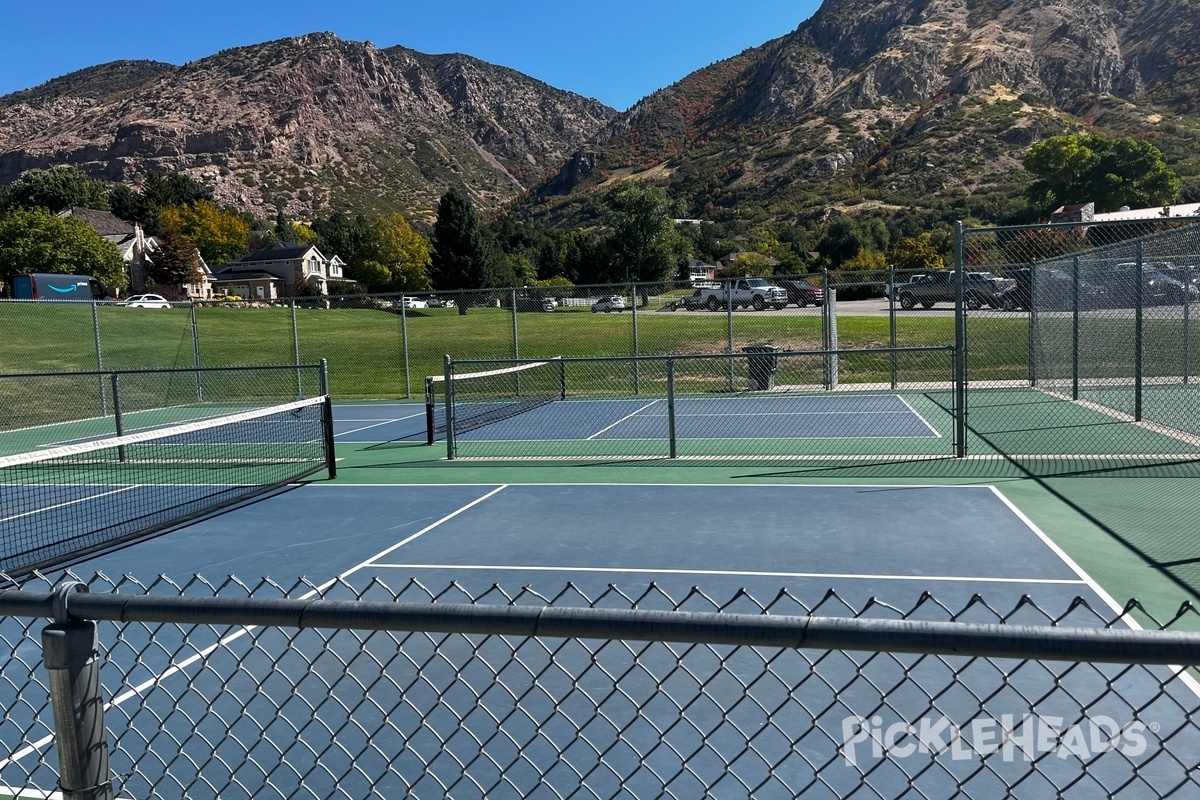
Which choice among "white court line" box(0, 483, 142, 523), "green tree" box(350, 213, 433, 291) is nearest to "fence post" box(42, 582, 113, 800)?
"white court line" box(0, 483, 142, 523)

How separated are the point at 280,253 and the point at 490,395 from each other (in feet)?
263

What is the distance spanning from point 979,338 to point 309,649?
23.5 metres

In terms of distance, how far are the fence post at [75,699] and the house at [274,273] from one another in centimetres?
8911

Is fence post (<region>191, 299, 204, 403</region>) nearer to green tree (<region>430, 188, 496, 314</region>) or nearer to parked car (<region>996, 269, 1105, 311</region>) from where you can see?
parked car (<region>996, 269, 1105, 311</region>)

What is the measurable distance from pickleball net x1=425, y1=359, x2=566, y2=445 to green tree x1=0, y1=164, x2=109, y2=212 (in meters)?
96.7

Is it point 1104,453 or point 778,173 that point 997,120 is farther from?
point 1104,453

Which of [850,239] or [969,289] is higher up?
[850,239]

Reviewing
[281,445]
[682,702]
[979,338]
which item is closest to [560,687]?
[682,702]

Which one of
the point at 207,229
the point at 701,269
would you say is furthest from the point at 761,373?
the point at 207,229

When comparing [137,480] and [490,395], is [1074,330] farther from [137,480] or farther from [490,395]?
[137,480]

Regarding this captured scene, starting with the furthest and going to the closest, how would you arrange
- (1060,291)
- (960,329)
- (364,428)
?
1. (364,428)
2. (1060,291)
3. (960,329)

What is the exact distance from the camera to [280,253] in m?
95.9

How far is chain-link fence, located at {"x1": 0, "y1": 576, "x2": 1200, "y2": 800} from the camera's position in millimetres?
2193

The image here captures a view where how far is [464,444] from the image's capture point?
634 inches
